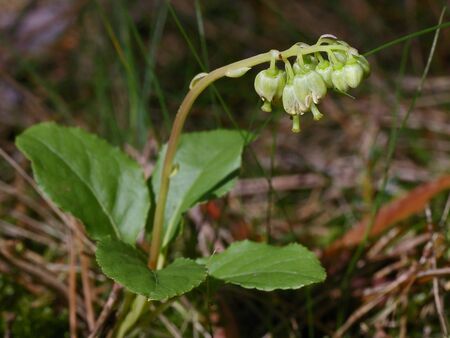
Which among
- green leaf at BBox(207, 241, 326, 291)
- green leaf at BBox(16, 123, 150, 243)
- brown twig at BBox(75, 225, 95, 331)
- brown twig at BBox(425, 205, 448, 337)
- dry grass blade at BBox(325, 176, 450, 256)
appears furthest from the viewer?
dry grass blade at BBox(325, 176, 450, 256)

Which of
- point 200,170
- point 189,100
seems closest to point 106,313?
point 200,170

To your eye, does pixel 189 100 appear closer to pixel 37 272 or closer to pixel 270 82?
pixel 270 82

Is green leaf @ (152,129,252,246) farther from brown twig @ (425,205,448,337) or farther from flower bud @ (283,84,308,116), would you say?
brown twig @ (425,205,448,337)

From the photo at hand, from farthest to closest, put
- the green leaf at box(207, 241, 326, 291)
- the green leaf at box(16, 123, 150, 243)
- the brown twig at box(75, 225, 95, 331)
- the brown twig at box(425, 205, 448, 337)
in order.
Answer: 1. the brown twig at box(75, 225, 95, 331)
2. the brown twig at box(425, 205, 448, 337)
3. the green leaf at box(16, 123, 150, 243)
4. the green leaf at box(207, 241, 326, 291)

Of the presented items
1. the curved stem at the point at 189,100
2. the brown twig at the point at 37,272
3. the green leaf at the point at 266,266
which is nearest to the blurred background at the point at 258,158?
the brown twig at the point at 37,272

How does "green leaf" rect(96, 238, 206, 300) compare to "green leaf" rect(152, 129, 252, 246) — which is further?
"green leaf" rect(152, 129, 252, 246)

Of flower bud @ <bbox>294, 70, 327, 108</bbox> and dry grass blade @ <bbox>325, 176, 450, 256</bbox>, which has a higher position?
flower bud @ <bbox>294, 70, 327, 108</bbox>

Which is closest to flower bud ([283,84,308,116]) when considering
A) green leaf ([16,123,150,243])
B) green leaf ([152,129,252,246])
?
green leaf ([152,129,252,246])

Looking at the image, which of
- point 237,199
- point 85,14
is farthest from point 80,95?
point 237,199
